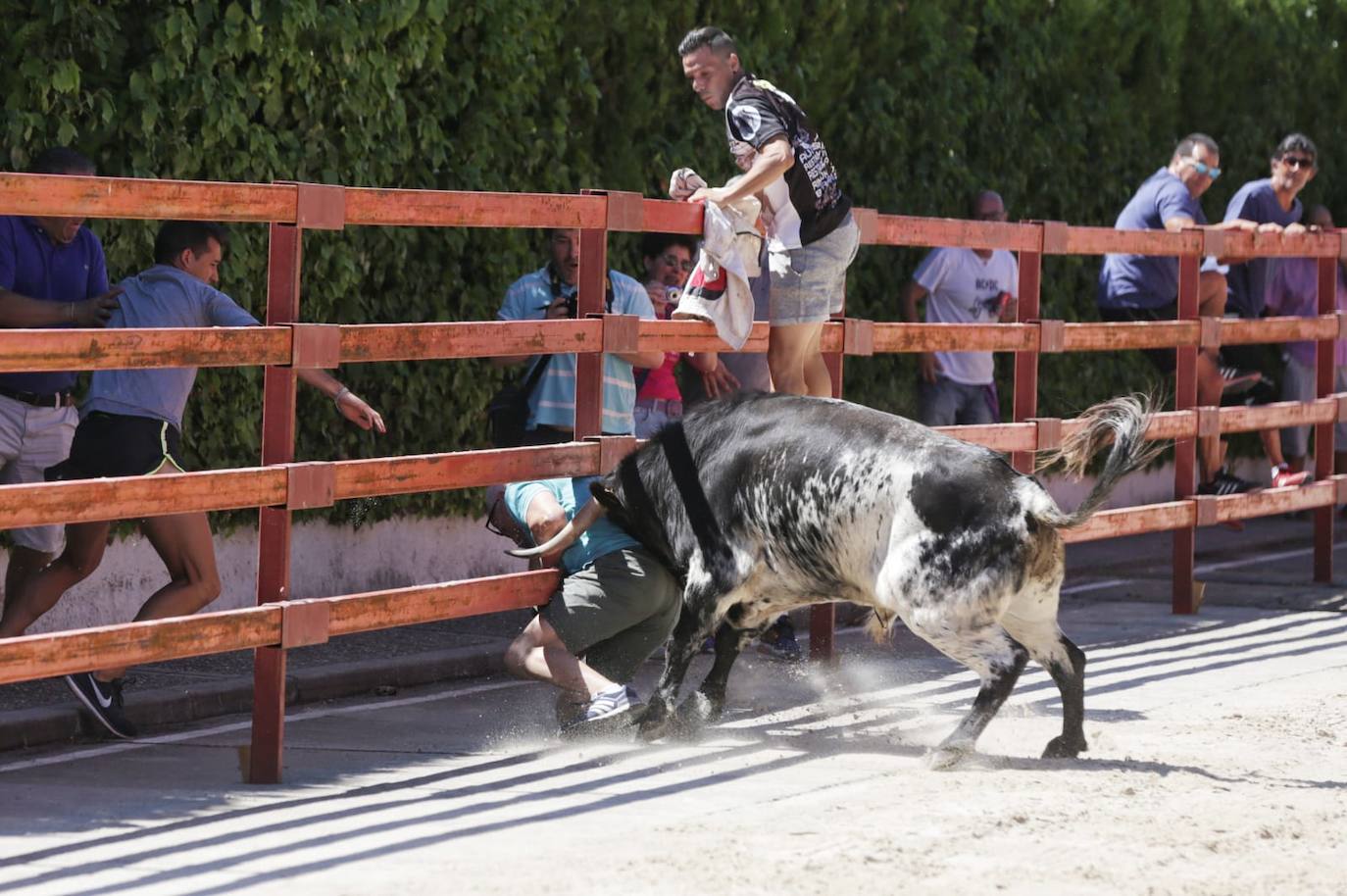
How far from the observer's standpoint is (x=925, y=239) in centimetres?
973

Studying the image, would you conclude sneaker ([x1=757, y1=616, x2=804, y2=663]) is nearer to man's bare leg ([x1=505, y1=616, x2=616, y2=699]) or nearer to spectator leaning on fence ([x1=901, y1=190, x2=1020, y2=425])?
man's bare leg ([x1=505, y1=616, x2=616, y2=699])

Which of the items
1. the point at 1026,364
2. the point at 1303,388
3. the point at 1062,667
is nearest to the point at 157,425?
the point at 1062,667

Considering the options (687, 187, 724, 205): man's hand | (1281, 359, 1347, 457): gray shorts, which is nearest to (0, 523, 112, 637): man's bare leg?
(687, 187, 724, 205): man's hand

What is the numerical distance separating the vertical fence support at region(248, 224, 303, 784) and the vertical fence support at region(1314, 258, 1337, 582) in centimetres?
745

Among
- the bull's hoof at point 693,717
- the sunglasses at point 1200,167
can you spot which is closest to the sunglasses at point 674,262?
the bull's hoof at point 693,717

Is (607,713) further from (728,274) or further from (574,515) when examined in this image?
(728,274)

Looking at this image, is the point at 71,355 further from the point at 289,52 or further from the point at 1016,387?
the point at 1016,387

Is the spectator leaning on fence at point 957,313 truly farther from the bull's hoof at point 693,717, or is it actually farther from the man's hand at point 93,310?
the man's hand at point 93,310

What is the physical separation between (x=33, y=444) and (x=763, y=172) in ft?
9.26

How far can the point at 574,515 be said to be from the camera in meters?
8.20

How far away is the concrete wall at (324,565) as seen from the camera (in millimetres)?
9711

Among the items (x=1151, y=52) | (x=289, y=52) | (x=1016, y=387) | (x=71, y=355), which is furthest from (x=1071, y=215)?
(x=71, y=355)

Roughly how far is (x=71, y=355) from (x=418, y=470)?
1.39 meters

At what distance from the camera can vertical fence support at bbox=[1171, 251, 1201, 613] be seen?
1156cm
